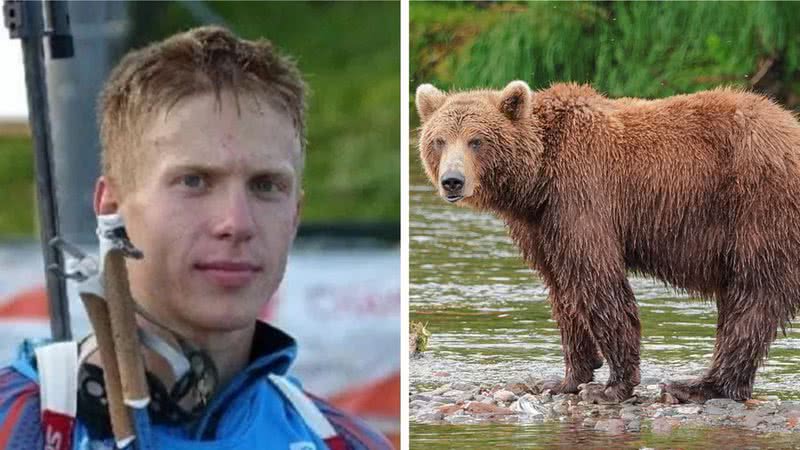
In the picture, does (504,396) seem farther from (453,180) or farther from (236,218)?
(236,218)

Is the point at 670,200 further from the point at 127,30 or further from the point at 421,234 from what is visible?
the point at 127,30

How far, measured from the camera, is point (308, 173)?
325 cm

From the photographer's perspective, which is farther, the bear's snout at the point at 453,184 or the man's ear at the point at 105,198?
the bear's snout at the point at 453,184

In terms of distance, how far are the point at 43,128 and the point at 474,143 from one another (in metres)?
1.13

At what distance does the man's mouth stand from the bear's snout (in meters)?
0.67

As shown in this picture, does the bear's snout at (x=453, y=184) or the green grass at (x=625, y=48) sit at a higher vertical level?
the green grass at (x=625, y=48)

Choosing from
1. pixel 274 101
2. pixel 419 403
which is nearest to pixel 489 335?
pixel 419 403

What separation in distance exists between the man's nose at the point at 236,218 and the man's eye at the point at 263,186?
0.12ft

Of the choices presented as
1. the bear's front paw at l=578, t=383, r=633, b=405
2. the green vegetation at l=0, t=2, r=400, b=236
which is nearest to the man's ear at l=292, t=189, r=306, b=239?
the green vegetation at l=0, t=2, r=400, b=236

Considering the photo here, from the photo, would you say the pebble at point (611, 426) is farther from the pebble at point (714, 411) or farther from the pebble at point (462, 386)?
the pebble at point (462, 386)

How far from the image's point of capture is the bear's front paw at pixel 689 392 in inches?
139

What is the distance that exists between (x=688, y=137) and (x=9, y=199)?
1.88m

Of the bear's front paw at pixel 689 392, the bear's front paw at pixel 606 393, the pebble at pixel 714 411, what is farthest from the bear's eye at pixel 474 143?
the pebble at pixel 714 411

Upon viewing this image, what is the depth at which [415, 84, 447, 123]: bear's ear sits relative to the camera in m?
3.49
